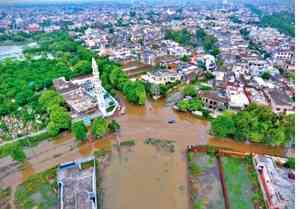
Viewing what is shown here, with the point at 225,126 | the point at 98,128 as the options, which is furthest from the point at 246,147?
the point at 98,128

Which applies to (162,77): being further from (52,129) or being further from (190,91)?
(52,129)

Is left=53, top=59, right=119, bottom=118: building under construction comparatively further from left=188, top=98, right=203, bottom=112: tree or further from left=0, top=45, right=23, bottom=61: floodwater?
left=0, top=45, right=23, bottom=61: floodwater

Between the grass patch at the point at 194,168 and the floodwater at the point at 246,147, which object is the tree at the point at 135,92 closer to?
the floodwater at the point at 246,147

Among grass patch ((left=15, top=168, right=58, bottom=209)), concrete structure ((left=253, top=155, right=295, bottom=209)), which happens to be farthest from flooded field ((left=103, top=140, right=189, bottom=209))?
concrete structure ((left=253, top=155, right=295, bottom=209))

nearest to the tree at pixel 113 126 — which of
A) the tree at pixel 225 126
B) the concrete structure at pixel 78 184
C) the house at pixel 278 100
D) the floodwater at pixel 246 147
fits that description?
the concrete structure at pixel 78 184

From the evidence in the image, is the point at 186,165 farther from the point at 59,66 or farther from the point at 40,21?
the point at 40,21

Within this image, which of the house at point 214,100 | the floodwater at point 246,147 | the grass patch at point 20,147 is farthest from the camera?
the house at point 214,100
